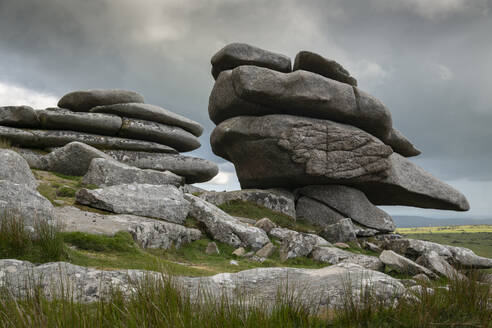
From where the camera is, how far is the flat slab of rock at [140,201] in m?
10.2

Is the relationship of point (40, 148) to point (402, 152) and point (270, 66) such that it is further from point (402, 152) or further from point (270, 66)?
point (402, 152)

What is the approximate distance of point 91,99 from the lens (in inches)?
815

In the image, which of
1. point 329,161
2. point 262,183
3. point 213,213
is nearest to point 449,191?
point 329,161

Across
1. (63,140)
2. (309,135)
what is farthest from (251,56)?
(63,140)

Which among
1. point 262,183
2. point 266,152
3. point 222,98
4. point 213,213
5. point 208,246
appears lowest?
point 208,246

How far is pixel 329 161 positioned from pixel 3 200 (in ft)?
46.9

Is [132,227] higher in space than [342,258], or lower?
higher

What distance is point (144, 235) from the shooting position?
8938 millimetres

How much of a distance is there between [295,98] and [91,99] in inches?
480

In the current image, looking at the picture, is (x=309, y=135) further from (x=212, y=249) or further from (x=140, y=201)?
(x=140, y=201)

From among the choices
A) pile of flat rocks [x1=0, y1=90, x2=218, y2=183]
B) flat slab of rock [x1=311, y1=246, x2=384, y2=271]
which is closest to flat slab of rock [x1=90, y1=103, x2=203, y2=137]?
pile of flat rocks [x1=0, y1=90, x2=218, y2=183]

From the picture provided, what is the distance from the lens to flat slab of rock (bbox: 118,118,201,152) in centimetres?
2033

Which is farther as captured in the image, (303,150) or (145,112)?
(145,112)

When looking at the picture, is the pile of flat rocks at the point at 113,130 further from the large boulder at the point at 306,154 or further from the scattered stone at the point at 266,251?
the scattered stone at the point at 266,251
